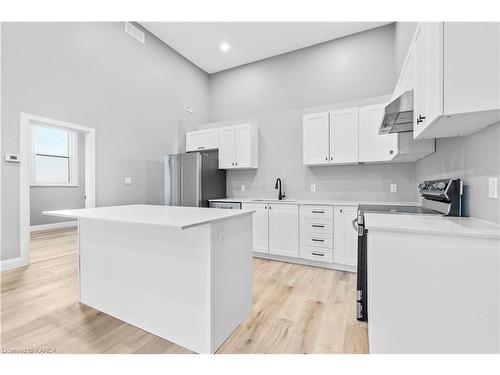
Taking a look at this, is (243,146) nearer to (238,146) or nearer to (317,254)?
(238,146)

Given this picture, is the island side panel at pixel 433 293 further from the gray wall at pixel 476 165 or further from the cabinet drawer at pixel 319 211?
the cabinet drawer at pixel 319 211

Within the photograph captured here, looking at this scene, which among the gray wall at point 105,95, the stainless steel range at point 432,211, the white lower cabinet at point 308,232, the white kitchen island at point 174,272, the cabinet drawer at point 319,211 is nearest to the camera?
the white kitchen island at point 174,272

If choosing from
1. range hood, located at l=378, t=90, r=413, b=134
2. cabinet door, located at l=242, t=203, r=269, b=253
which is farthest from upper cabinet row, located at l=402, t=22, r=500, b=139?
cabinet door, located at l=242, t=203, r=269, b=253

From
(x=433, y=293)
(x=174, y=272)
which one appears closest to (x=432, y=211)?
(x=433, y=293)

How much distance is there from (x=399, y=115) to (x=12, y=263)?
461 centimetres

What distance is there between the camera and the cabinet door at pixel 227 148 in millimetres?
4277

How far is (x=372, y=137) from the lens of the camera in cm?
319

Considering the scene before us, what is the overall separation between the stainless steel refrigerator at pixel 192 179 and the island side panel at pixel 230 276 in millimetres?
2333

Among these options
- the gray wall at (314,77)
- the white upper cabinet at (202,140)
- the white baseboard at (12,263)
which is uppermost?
the gray wall at (314,77)

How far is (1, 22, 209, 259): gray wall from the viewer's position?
115 inches

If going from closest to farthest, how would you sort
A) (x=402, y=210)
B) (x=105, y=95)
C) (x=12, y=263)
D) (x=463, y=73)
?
(x=463, y=73)
(x=402, y=210)
(x=12, y=263)
(x=105, y=95)

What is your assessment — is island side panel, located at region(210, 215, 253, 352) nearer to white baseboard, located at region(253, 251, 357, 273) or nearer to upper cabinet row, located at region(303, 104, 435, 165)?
white baseboard, located at region(253, 251, 357, 273)

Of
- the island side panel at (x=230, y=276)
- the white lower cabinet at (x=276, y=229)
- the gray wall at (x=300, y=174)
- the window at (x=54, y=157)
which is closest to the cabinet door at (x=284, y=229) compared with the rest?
the white lower cabinet at (x=276, y=229)

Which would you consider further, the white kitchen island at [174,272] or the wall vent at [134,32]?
the wall vent at [134,32]
